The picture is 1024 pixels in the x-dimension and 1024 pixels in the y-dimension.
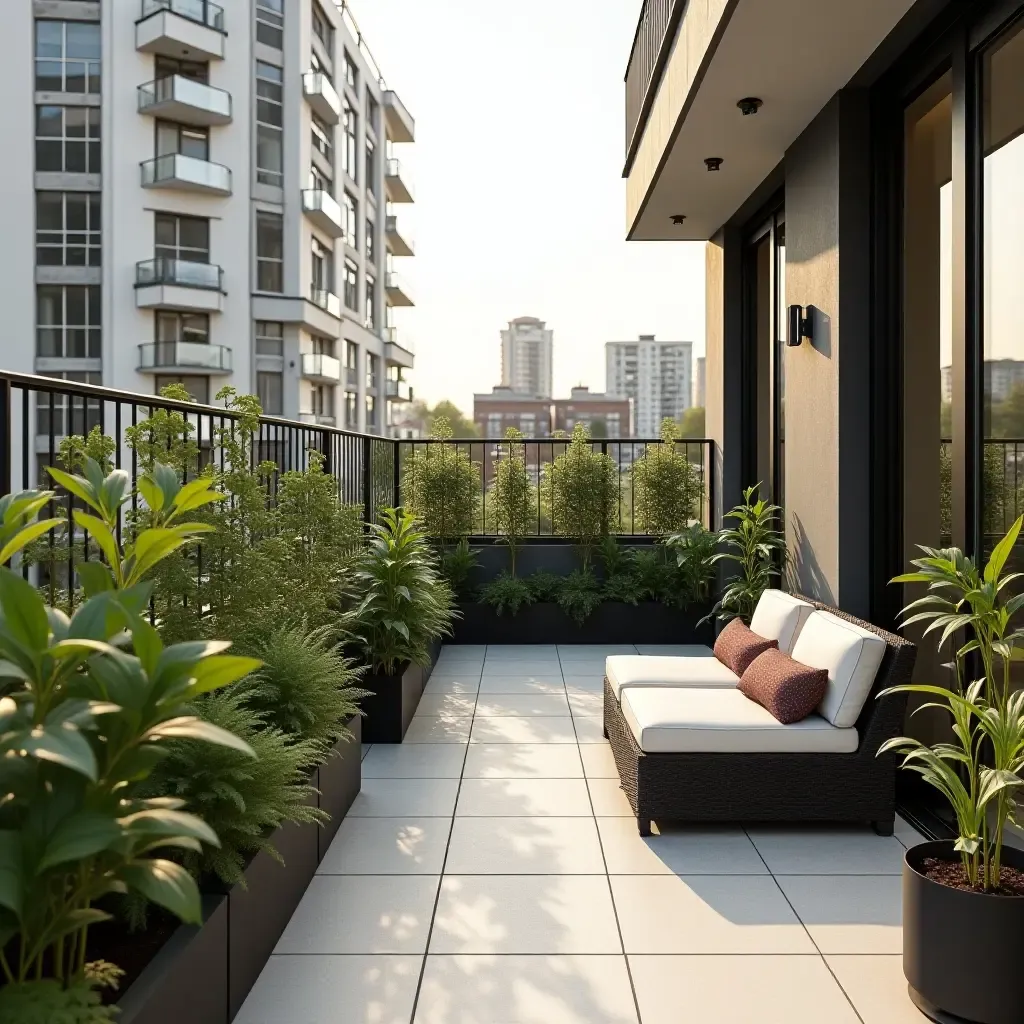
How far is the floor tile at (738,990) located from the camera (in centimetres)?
234

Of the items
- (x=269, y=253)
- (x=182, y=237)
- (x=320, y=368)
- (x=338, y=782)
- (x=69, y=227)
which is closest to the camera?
(x=338, y=782)

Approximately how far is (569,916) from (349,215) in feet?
95.0

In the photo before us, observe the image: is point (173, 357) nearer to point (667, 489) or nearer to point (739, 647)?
point (667, 489)

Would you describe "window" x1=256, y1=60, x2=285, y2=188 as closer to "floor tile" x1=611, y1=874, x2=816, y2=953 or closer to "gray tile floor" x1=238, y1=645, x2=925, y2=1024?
"gray tile floor" x1=238, y1=645, x2=925, y2=1024

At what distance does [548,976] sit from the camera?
8.33ft

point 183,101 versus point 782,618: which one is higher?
point 183,101

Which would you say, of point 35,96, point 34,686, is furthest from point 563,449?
point 35,96

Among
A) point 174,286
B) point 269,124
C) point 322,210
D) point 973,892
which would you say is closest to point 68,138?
point 174,286

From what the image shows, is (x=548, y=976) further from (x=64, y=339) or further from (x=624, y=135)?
(x=64, y=339)

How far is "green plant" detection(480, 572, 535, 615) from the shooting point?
7602 mm

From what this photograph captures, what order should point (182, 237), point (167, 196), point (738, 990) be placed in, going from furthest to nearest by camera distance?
1. point (182, 237)
2. point (167, 196)
3. point (738, 990)

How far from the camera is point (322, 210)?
1000 inches

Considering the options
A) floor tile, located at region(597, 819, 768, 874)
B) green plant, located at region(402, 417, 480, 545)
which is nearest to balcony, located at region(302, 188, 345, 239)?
green plant, located at region(402, 417, 480, 545)

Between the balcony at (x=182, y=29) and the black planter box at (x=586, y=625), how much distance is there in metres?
21.1
